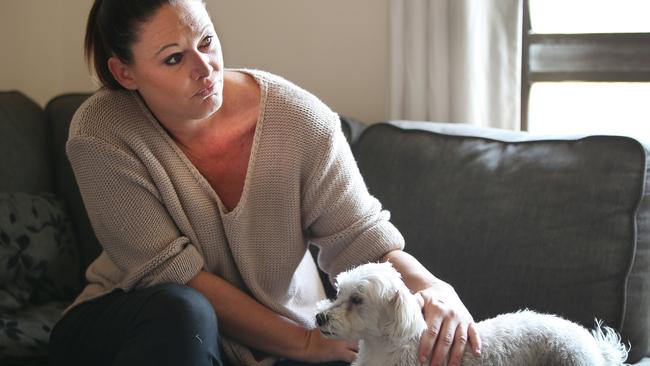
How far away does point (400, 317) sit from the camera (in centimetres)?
129

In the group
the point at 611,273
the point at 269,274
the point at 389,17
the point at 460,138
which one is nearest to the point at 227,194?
the point at 269,274

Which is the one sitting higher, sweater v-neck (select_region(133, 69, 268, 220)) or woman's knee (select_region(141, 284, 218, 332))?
sweater v-neck (select_region(133, 69, 268, 220))

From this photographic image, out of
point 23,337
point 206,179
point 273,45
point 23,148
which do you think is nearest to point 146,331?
point 206,179

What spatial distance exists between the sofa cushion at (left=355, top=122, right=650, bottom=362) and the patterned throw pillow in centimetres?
86

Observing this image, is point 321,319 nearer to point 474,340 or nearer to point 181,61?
point 474,340

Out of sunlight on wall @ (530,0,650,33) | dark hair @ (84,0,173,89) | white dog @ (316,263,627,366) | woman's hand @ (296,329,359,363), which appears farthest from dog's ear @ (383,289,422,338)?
sunlight on wall @ (530,0,650,33)

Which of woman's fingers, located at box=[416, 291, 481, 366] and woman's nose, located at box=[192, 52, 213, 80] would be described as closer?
woman's fingers, located at box=[416, 291, 481, 366]

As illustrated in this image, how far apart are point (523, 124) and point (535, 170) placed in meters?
0.64

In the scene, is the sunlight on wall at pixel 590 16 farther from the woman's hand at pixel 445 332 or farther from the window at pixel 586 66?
the woman's hand at pixel 445 332

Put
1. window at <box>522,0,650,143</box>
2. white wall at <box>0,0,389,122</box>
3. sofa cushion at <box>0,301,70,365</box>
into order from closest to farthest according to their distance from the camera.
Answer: sofa cushion at <box>0,301,70,365</box>
window at <box>522,0,650,143</box>
white wall at <box>0,0,389,122</box>

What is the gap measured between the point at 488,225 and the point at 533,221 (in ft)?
0.31

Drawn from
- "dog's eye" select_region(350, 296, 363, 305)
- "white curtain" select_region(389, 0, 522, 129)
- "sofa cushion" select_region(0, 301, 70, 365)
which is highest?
"white curtain" select_region(389, 0, 522, 129)

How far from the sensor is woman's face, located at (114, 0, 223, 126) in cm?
153

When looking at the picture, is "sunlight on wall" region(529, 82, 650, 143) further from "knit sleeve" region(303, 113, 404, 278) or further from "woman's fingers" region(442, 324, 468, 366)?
"woman's fingers" region(442, 324, 468, 366)
